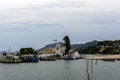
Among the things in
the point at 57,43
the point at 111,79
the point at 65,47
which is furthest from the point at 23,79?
the point at 57,43

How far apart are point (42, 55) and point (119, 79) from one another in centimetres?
12642

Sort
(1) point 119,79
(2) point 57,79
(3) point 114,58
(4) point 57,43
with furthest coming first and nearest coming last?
(4) point 57,43 < (2) point 57,79 < (1) point 119,79 < (3) point 114,58

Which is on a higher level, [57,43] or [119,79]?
[57,43]

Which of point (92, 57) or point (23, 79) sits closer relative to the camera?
point (92, 57)

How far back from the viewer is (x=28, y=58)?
13775cm

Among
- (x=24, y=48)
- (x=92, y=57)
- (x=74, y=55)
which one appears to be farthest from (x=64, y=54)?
(x=92, y=57)

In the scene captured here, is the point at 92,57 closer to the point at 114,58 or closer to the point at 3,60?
the point at 114,58

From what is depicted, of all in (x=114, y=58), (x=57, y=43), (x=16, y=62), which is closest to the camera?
(x=114, y=58)

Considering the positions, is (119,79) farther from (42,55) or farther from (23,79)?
(42,55)

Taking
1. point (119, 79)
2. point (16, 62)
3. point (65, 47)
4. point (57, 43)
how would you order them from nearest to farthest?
1. point (119, 79)
2. point (16, 62)
3. point (65, 47)
4. point (57, 43)

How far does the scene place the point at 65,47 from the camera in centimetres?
17125

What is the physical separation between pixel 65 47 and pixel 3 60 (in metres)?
38.6

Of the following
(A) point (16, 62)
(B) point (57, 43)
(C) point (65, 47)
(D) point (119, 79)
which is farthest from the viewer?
(B) point (57, 43)

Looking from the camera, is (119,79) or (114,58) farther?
(119,79)
